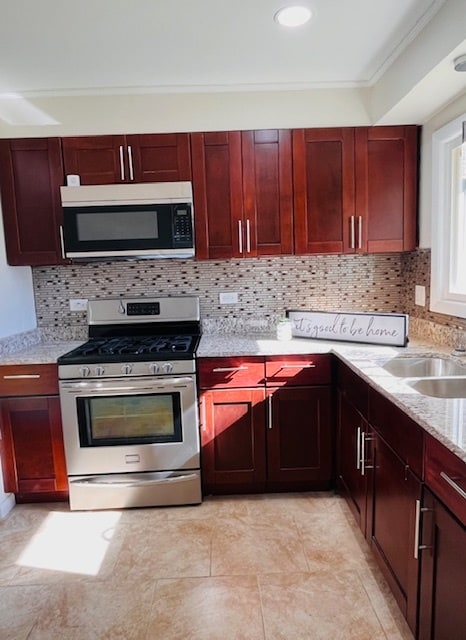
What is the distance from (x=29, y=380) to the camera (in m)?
2.28

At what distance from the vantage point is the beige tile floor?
1548mm

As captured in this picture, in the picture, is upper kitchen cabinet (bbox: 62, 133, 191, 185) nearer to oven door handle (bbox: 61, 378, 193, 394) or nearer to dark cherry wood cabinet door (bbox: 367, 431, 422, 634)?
oven door handle (bbox: 61, 378, 193, 394)

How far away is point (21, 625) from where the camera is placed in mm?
1584

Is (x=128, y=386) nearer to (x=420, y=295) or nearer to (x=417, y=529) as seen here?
(x=417, y=529)

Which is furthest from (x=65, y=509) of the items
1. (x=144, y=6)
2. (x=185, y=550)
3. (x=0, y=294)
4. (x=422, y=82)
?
(x=422, y=82)

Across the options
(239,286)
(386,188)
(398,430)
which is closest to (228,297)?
(239,286)

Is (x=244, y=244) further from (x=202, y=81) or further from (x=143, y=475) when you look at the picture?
(x=143, y=475)

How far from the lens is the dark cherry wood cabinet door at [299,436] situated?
232 cm

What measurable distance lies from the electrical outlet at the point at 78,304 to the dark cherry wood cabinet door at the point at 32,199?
383 mm

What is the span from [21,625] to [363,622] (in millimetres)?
1365

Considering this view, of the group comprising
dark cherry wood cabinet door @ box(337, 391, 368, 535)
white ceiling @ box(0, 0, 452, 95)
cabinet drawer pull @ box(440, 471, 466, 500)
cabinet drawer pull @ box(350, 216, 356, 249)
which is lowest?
dark cherry wood cabinet door @ box(337, 391, 368, 535)

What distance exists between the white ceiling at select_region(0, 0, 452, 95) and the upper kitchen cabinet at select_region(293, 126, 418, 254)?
35cm

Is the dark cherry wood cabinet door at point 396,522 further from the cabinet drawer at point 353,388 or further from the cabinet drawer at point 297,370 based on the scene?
the cabinet drawer at point 297,370

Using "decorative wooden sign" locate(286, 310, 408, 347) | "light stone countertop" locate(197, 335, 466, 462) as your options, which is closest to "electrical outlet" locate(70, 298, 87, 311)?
"light stone countertop" locate(197, 335, 466, 462)
